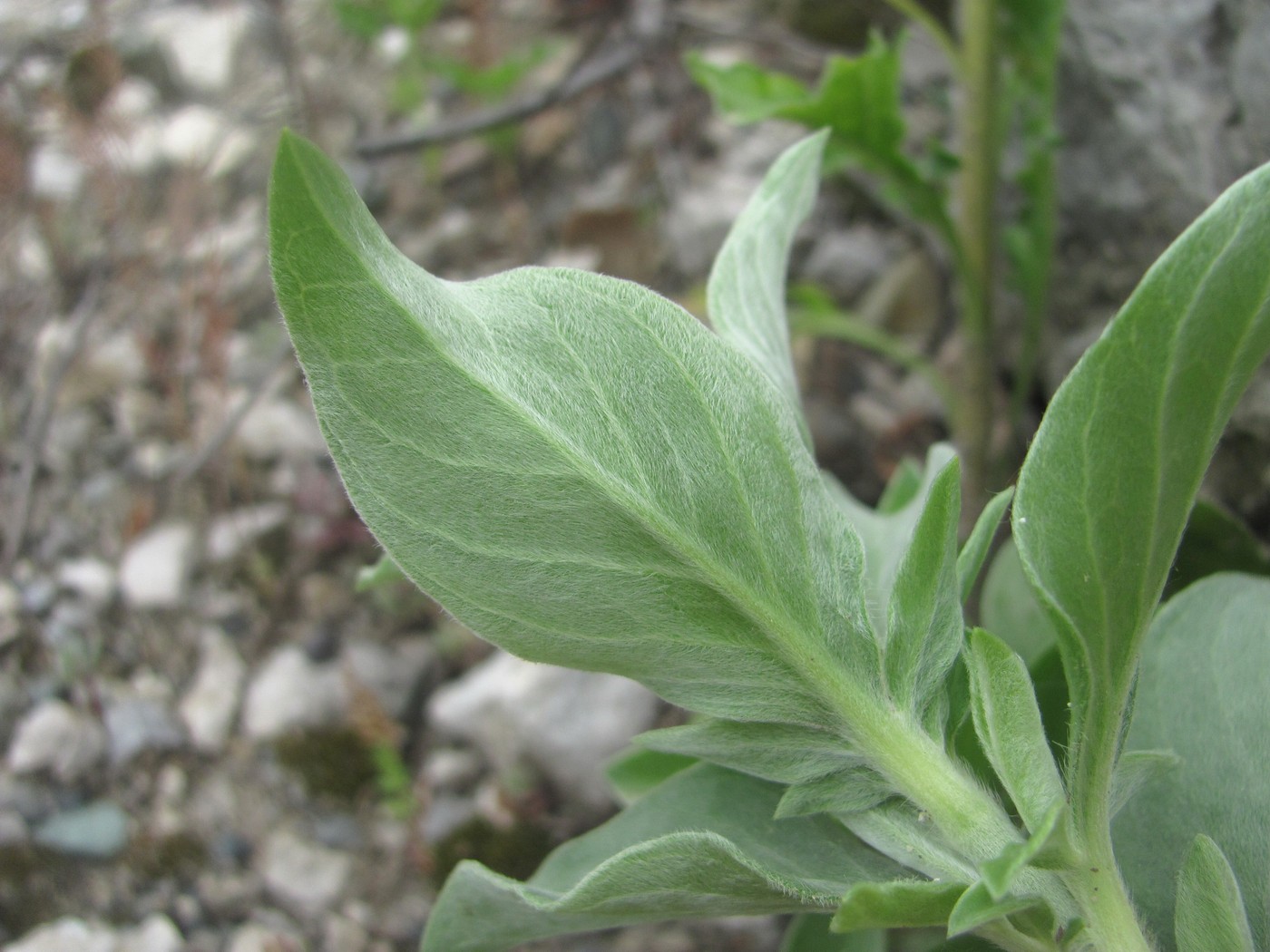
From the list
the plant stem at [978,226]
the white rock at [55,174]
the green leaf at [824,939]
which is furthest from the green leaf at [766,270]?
the white rock at [55,174]

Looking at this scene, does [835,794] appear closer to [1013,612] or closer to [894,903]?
[894,903]

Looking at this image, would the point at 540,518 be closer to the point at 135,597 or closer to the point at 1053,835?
the point at 1053,835

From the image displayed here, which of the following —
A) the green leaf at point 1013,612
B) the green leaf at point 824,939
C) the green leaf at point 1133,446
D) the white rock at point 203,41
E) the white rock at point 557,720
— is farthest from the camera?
the white rock at point 203,41

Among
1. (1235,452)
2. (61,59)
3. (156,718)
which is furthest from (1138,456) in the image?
(61,59)

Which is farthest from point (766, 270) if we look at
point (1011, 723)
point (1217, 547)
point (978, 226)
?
point (978, 226)

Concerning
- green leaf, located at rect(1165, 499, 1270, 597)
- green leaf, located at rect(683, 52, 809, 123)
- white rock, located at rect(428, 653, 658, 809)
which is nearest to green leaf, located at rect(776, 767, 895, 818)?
green leaf, located at rect(1165, 499, 1270, 597)

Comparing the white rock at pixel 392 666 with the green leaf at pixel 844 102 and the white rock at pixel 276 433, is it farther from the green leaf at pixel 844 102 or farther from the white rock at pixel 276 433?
the green leaf at pixel 844 102
